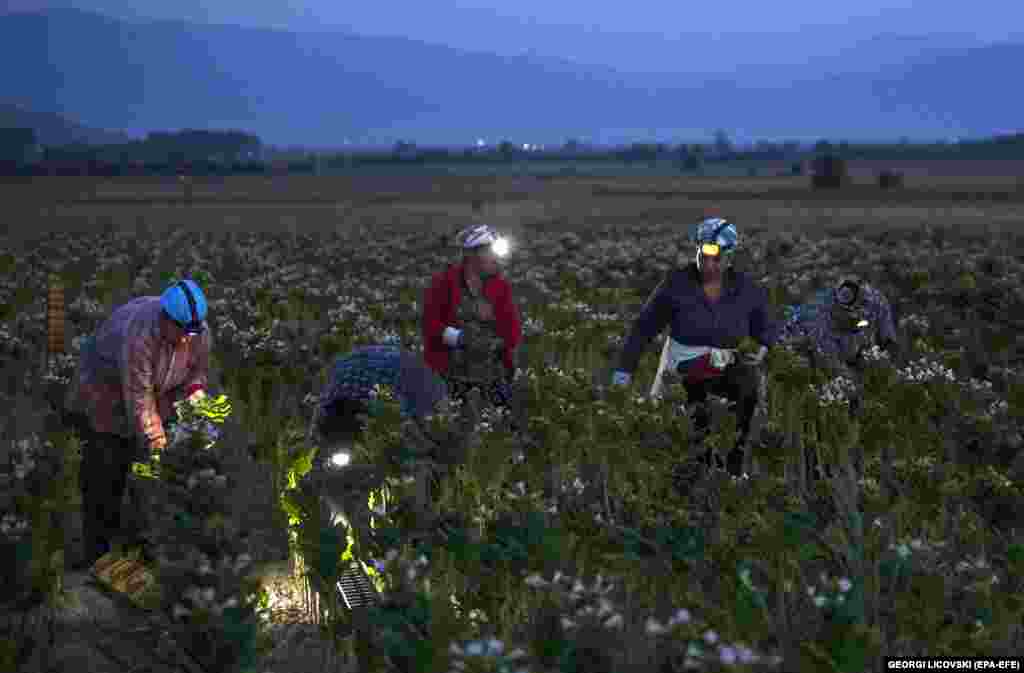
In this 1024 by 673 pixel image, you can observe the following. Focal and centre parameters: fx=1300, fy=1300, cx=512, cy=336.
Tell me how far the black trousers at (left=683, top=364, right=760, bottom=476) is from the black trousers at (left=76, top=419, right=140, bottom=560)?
145 inches

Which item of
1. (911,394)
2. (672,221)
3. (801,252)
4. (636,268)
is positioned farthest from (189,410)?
(672,221)

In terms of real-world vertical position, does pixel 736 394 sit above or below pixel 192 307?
below

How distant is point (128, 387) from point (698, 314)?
367 cm

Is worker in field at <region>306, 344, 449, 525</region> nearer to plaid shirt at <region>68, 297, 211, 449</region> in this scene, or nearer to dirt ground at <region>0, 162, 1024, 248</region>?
plaid shirt at <region>68, 297, 211, 449</region>

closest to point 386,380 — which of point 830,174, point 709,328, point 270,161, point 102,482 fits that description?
point 102,482

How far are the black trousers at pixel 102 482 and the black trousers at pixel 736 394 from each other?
3676mm

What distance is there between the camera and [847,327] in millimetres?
9695

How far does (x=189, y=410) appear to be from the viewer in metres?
7.13

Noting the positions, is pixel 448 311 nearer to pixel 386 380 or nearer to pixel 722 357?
pixel 386 380

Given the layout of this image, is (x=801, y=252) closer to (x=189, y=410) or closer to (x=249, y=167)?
A: (x=189, y=410)

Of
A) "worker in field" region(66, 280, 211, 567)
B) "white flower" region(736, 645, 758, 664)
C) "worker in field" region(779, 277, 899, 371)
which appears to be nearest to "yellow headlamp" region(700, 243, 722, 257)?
"worker in field" region(779, 277, 899, 371)

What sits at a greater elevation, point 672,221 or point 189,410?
point 189,410

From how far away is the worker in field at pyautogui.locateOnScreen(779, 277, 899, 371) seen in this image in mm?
9508

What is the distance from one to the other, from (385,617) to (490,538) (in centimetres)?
113
